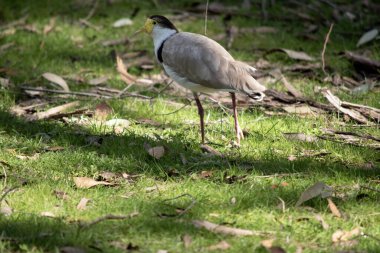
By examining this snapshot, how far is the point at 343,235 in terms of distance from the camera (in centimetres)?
488

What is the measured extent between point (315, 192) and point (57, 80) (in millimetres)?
3844

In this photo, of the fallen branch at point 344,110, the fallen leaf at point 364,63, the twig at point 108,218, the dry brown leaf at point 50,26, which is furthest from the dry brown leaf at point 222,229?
the dry brown leaf at point 50,26

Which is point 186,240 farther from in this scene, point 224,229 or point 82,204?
point 82,204

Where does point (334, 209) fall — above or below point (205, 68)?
below

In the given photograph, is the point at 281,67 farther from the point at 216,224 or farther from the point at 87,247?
the point at 87,247

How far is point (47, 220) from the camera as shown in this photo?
4984mm

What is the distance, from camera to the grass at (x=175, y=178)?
483 cm

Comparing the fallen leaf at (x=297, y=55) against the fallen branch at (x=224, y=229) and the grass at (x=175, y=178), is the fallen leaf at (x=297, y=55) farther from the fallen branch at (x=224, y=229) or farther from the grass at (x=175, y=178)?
the fallen branch at (x=224, y=229)

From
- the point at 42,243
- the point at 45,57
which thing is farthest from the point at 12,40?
the point at 42,243

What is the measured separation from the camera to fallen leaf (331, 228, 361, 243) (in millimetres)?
4844

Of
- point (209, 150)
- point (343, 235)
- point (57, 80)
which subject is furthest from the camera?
point (57, 80)

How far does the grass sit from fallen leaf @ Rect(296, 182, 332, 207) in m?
0.05

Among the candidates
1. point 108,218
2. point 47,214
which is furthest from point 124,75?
point 108,218

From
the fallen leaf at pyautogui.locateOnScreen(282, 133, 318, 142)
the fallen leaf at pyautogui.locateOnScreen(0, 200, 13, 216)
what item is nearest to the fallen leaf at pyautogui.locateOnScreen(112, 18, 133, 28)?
the fallen leaf at pyautogui.locateOnScreen(282, 133, 318, 142)
